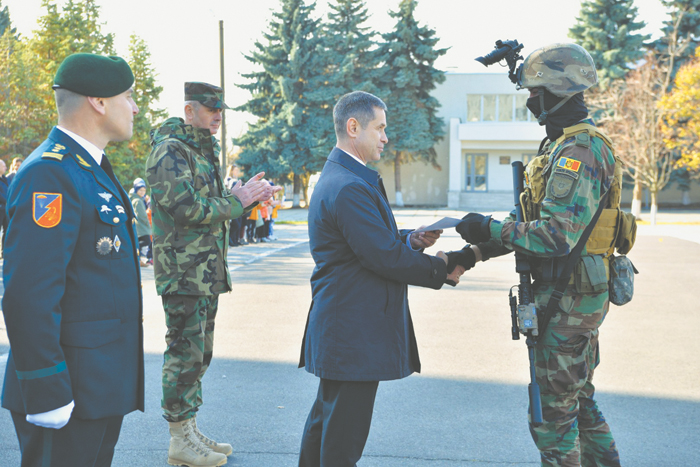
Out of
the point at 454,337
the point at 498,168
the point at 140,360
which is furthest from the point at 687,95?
the point at 140,360

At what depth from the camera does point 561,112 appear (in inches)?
127

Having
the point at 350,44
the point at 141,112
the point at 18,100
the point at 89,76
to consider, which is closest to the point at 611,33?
the point at 350,44

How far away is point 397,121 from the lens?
41531mm

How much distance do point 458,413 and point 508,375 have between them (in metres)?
1.12

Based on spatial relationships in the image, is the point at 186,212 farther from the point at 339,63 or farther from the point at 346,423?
the point at 339,63

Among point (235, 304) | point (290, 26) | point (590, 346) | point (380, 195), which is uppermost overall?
point (290, 26)

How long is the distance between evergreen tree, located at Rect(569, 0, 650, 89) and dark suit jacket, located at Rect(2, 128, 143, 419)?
4250 cm

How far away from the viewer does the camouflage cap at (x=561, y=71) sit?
3162 mm

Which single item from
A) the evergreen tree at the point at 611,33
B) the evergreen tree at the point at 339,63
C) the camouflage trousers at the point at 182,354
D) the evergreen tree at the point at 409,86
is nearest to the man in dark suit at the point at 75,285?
the camouflage trousers at the point at 182,354

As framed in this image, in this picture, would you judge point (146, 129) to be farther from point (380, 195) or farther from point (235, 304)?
point (380, 195)

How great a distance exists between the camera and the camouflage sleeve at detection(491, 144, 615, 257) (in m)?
2.99

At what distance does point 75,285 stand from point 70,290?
0.08ft

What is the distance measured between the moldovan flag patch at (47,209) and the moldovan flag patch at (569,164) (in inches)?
84.5

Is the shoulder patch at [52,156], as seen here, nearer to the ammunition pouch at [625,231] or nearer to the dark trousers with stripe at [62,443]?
the dark trousers with stripe at [62,443]
